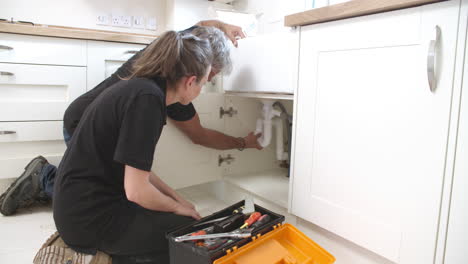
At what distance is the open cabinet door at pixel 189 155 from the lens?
1.49 metres

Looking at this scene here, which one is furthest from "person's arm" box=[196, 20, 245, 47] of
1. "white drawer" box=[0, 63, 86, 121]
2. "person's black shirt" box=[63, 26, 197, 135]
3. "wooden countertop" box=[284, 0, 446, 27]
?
"white drawer" box=[0, 63, 86, 121]

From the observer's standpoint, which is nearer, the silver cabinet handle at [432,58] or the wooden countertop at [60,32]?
the silver cabinet handle at [432,58]

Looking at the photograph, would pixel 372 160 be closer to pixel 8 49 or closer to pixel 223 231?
pixel 223 231

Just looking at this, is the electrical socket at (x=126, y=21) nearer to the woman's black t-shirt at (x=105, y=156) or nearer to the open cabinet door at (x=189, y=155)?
the open cabinet door at (x=189, y=155)

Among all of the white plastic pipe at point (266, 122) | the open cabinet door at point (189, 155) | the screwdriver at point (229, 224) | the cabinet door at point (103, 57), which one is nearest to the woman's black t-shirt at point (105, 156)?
the screwdriver at point (229, 224)

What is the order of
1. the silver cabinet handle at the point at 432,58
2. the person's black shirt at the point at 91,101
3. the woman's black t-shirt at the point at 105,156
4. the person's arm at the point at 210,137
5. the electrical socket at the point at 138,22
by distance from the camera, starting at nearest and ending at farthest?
the silver cabinet handle at the point at 432,58
the woman's black t-shirt at the point at 105,156
the person's black shirt at the point at 91,101
the person's arm at the point at 210,137
the electrical socket at the point at 138,22

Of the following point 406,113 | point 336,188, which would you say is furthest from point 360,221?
point 406,113

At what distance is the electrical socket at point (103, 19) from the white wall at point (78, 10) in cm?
2

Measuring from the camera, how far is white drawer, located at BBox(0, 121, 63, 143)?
1535 mm

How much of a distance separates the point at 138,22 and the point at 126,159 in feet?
5.42

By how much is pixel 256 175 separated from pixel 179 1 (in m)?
1.28

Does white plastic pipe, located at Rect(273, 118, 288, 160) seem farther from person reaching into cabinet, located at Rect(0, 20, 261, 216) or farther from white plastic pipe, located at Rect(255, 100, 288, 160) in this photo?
person reaching into cabinet, located at Rect(0, 20, 261, 216)

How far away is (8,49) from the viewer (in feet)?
4.97

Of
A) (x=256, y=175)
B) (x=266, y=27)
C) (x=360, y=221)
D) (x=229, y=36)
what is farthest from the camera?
(x=266, y=27)
